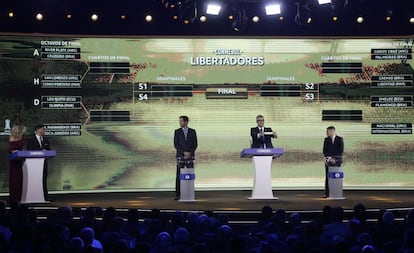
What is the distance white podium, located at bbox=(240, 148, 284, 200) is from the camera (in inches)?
527

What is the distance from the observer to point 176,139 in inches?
555

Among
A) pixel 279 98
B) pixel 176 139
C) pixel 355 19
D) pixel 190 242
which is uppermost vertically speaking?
pixel 355 19

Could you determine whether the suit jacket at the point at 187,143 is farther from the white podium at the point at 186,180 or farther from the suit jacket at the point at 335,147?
the suit jacket at the point at 335,147

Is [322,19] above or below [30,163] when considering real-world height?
above

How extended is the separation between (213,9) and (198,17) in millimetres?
1244

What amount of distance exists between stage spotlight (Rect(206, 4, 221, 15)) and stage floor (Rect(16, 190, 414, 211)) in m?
3.71

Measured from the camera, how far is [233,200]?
14219 millimetres

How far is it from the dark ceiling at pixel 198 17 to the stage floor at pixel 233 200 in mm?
3553

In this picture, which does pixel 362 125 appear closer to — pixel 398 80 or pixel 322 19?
pixel 398 80

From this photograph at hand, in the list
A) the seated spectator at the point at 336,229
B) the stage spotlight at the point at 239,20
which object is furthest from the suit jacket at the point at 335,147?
the seated spectator at the point at 336,229

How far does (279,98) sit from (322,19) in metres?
2.00

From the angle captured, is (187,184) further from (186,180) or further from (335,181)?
(335,181)

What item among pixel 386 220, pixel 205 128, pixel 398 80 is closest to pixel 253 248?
pixel 386 220

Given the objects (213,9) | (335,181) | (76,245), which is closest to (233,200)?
(335,181)
